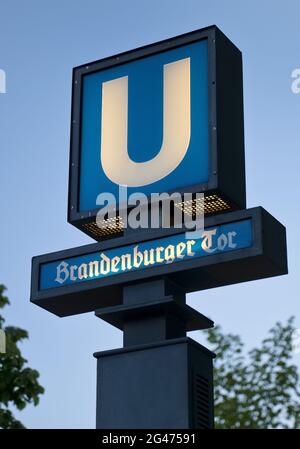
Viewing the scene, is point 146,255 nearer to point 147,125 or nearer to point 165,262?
point 165,262

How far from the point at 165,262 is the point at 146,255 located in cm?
18

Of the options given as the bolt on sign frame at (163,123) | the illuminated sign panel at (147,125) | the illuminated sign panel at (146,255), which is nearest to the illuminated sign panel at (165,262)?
the illuminated sign panel at (146,255)

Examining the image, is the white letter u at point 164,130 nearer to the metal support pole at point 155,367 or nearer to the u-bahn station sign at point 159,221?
the u-bahn station sign at point 159,221

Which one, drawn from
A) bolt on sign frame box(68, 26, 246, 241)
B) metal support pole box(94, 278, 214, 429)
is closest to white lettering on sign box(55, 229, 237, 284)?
metal support pole box(94, 278, 214, 429)

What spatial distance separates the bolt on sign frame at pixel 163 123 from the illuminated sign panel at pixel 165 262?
0.45 m

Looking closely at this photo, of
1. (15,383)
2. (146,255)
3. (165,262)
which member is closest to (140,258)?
(146,255)

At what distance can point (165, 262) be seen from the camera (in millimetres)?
7371

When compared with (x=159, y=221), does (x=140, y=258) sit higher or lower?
lower

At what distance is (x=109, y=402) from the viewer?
23.6 ft

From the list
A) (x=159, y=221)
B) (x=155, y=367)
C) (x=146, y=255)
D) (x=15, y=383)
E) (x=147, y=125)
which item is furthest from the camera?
(x=15, y=383)

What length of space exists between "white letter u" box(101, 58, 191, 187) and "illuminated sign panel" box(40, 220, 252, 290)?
2.19 feet

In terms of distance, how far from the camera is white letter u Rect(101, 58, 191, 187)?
793 centimetres

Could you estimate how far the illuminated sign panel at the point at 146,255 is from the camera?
720 centimetres

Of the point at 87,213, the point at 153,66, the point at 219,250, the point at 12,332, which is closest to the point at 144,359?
the point at 219,250
